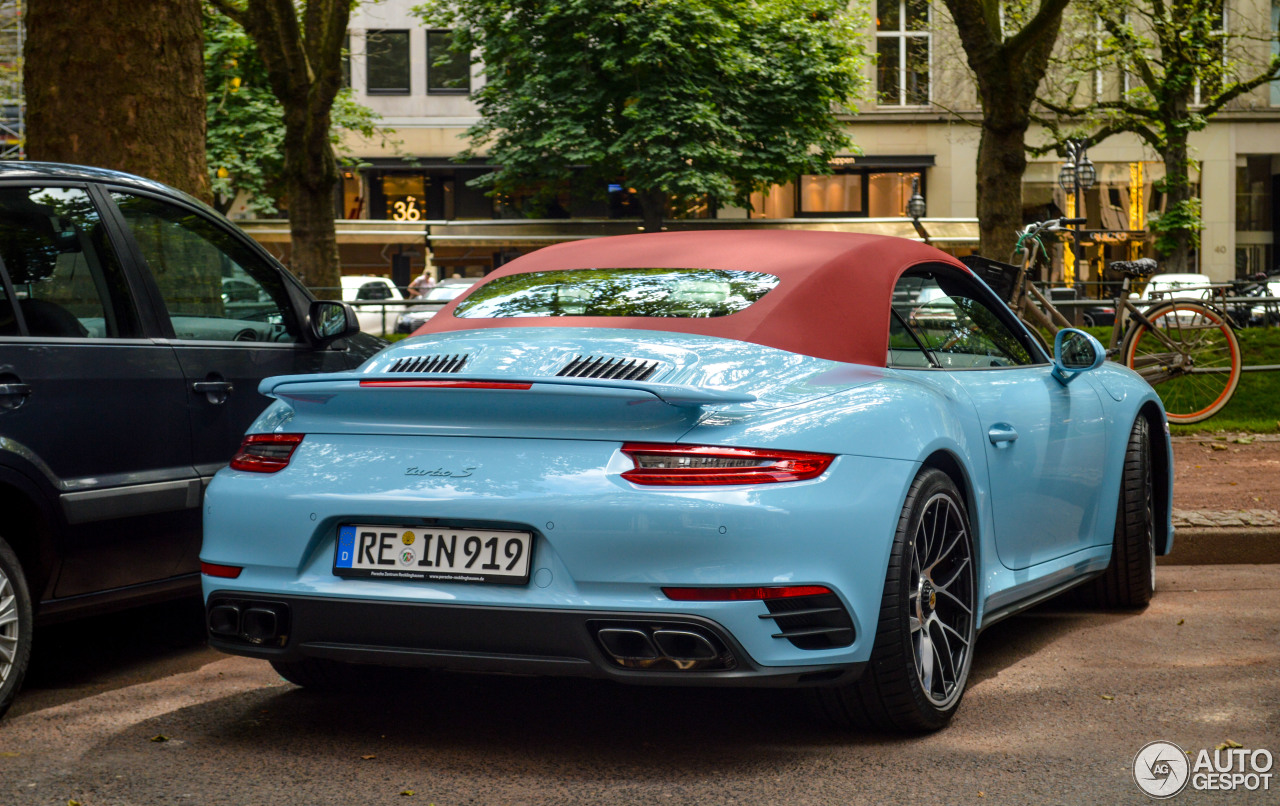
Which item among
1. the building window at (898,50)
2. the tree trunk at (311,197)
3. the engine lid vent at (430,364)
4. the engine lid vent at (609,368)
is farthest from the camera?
the building window at (898,50)

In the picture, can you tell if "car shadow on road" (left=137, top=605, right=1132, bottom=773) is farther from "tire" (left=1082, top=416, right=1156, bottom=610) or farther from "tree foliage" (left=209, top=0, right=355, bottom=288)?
"tree foliage" (left=209, top=0, right=355, bottom=288)

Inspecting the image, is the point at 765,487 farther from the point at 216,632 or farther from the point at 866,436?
the point at 216,632

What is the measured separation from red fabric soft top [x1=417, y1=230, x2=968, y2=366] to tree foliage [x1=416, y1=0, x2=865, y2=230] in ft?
89.0

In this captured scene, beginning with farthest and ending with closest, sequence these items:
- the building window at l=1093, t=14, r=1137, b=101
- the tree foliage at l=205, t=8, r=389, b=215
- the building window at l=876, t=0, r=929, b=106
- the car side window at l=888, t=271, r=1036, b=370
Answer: the building window at l=876, t=0, r=929, b=106, the tree foliage at l=205, t=8, r=389, b=215, the building window at l=1093, t=14, r=1137, b=101, the car side window at l=888, t=271, r=1036, b=370

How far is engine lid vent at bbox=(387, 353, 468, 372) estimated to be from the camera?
3789mm

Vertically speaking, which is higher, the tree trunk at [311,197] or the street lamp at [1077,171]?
the street lamp at [1077,171]

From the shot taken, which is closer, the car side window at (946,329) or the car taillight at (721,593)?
the car taillight at (721,593)

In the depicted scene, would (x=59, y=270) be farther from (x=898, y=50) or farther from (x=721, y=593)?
(x=898, y=50)

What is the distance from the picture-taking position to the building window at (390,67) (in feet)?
144

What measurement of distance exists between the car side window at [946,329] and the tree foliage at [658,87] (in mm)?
26750

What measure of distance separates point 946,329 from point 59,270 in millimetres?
Result: 2849

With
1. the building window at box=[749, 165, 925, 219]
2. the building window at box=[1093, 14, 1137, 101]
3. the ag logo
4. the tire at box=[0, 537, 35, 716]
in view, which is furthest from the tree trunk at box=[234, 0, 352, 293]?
the building window at box=[749, 165, 925, 219]

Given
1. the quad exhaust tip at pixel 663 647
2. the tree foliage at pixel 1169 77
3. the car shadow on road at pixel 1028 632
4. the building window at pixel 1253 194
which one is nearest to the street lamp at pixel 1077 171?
the tree foliage at pixel 1169 77

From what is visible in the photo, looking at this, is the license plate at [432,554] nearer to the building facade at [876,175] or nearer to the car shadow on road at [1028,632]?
the car shadow on road at [1028,632]
